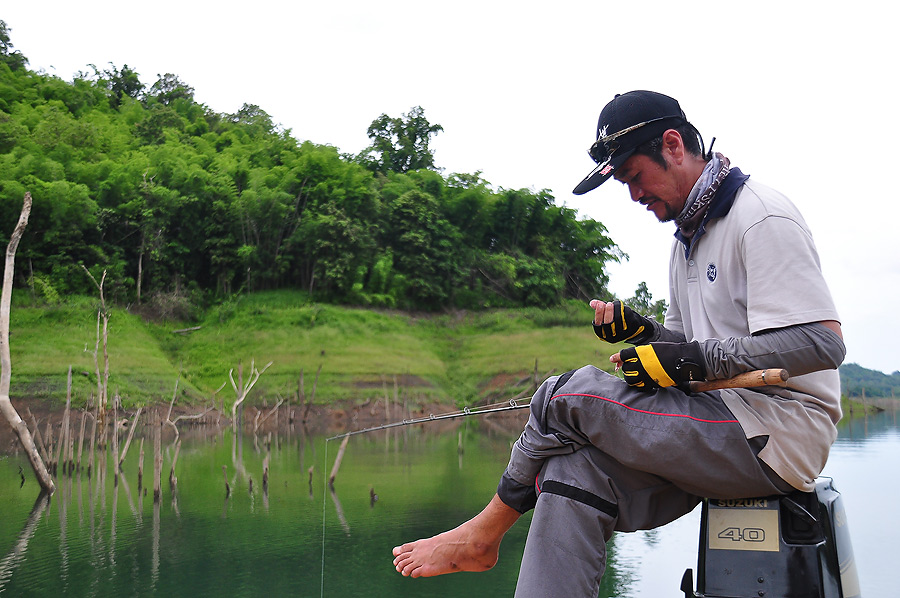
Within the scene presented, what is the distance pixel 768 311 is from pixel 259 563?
919cm

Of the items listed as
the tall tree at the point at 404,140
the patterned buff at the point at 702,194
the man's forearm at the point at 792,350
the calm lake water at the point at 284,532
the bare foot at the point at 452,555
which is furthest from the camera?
the tall tree at the point at 404,140

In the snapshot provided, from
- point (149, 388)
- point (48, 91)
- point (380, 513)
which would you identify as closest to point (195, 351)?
point (149, 388)

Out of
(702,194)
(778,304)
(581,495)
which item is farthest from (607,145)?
(581,495)

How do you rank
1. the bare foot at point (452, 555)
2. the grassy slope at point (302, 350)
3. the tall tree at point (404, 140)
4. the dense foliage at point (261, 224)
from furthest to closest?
the tall tree at point (404, 140), the dense foliage at point (261, 224), the grassy slope at point (302, 350), the bare foot at point (452, 555)

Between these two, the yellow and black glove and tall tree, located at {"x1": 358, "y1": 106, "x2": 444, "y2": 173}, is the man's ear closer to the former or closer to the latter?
the yellow and black glove

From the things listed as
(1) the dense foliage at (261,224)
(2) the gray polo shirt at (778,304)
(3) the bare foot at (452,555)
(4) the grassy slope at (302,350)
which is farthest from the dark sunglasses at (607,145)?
(1) the dense foliage at (261,224)

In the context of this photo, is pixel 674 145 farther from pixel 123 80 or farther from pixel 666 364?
pixel 123 80

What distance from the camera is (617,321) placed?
238cm

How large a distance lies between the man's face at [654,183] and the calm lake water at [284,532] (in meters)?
4.95

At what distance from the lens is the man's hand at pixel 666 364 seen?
200 centimetres

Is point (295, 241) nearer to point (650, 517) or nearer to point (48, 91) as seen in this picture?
point (48, 91)

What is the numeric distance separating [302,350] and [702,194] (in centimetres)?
3092

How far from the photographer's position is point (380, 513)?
12.8 metres

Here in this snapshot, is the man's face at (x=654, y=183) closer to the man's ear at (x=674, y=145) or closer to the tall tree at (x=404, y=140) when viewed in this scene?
the man's ear at (x=674, y=145)
